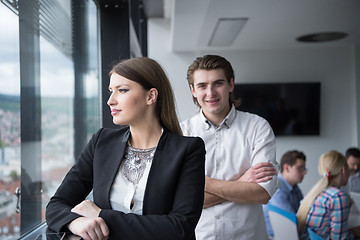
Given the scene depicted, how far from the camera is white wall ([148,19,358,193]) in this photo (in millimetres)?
6652

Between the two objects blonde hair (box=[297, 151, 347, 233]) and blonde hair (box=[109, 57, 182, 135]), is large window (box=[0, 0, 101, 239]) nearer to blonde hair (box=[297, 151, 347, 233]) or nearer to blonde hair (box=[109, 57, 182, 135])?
blonde hair (box=[109, 57, 182, 135])

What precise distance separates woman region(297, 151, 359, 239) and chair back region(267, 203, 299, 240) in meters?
0.07

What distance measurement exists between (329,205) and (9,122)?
2140mm

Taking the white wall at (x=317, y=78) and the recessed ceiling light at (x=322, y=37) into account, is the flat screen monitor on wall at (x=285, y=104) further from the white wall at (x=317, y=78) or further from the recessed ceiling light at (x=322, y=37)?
the recessed ceiling light at (x=322, y=37)

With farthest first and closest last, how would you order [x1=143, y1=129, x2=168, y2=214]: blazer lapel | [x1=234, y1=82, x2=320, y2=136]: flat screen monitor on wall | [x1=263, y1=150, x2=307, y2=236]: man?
[x1=234, y1=82, x2=320, y2=136]: flat screen monitor on wall
[x1=263, y1=150, x2=307, y2=236]: man
[x1=143, y1=129, x2=168, y2=214]: blazer lapel

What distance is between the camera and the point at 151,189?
1180 millimetres

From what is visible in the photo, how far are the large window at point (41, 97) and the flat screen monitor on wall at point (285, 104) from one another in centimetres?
429

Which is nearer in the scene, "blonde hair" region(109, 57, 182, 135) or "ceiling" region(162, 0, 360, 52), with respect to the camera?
"blonde hair" region(109, 57, 182, 135)

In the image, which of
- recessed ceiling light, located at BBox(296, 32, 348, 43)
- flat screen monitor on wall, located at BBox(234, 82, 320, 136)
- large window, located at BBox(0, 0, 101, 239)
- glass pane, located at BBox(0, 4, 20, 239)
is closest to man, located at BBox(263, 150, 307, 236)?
large window, located at BBox(0, 0, 101, 239)

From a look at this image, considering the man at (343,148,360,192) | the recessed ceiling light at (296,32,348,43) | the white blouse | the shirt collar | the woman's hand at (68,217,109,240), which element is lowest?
the man at (343,148,360,192)

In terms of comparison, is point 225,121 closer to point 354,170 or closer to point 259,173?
point 259,173

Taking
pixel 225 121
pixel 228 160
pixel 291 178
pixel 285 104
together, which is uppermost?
pixel 285 104

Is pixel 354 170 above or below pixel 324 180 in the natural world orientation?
below

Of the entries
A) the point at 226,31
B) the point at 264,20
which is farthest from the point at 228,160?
the point at 226,31
